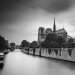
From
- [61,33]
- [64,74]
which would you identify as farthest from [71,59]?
[61,33]

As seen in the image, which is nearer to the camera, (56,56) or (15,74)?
(15,74)

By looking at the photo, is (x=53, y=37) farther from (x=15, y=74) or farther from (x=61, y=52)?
(x=15, y=74)

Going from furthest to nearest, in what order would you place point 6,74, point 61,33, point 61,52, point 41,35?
point 41,35, point 61,33, point 61,52, point 6,74

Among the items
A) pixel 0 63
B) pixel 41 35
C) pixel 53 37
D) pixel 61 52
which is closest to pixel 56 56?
pixel 61 52

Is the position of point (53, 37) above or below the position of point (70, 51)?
above

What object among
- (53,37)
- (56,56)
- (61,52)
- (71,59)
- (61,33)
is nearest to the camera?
(71,59)

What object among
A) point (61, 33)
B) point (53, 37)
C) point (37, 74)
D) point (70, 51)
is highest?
point (61, 33)

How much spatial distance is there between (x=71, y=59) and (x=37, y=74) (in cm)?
2059

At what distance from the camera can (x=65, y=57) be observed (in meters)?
40.2

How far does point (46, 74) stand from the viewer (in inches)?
695

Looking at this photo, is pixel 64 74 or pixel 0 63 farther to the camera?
pixel 0 63

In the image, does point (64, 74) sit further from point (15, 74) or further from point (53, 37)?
point (53, 37)

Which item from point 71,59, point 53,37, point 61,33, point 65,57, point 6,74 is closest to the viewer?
point 6,74

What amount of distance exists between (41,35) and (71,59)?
492 feet
